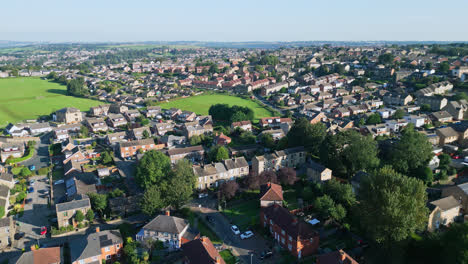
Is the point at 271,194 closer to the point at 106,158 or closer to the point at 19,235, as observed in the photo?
the point at 19,235

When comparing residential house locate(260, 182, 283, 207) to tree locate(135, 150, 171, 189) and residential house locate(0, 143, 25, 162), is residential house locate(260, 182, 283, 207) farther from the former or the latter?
residential house locate(0, 143, 25, 162)

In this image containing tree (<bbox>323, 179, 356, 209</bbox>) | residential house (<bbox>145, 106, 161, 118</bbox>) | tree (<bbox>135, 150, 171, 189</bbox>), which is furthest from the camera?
residential house (<bbox>145, 106, 161, 118</bbox>)

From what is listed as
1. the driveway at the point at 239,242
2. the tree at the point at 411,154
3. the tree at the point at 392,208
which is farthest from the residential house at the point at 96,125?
the tree at the point at 392,208

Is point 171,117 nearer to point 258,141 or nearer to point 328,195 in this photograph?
point 258,141

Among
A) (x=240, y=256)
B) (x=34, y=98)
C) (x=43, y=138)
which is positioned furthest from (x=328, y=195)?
(x=34, y=98)

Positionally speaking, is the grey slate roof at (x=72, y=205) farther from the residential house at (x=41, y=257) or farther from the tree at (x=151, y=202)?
the tree at (x=151, y=202)

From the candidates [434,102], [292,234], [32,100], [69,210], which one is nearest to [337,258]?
[292,234]

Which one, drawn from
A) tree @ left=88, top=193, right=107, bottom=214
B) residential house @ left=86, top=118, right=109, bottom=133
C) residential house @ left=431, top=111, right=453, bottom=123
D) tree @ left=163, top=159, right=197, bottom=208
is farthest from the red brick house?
residential house @ left=86, top=118, right=109, bottom=133
